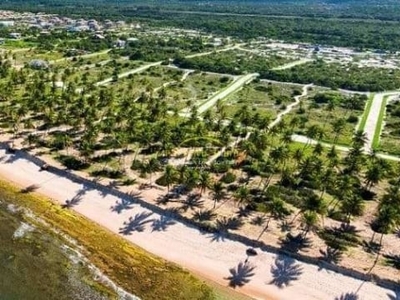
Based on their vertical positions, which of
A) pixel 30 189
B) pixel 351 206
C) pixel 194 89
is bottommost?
pixel 194 89

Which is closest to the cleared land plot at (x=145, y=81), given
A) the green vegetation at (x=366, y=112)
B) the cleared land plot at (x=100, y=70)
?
the cleared land plot at (x=100, y=70)

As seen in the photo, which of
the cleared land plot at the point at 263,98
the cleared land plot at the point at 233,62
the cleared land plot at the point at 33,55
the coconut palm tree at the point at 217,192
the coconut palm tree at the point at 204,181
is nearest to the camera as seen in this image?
the coconut palm tree at the point at 217,192

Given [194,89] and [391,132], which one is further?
[194,89]

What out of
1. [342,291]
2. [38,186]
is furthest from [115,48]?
[342,291]

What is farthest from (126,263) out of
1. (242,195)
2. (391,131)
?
(391,131)

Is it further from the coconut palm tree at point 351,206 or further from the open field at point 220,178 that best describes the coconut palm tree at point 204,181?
the coconut palm tree at point 351,206

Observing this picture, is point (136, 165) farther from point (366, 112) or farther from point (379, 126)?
point (366, 112)

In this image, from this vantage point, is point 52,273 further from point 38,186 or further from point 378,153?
point 378,153
